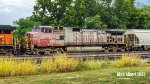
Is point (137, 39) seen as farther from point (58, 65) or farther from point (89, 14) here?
point (58, 65)

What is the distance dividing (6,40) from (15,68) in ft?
52.3

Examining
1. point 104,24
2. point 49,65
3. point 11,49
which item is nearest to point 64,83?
point 49,65

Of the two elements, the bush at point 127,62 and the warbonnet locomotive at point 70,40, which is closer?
the bush at point 127,62

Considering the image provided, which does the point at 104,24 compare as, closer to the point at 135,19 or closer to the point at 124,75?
the point at 135,19

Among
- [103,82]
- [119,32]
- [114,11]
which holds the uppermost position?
[114,11]

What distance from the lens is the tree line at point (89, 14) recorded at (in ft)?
168

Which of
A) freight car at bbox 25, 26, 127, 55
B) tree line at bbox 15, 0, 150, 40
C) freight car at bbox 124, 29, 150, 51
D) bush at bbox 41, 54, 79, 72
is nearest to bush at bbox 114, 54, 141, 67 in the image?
bush at bbox 41, 54, 79, 72

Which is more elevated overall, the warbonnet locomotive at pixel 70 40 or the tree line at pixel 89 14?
the tree line at pixel 89 14

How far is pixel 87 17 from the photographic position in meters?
54.8

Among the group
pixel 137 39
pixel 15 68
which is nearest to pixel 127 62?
pixel 15 68

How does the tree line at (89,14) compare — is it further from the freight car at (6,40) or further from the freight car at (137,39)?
the freight car at (6,40)

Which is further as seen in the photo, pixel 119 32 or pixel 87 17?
pixel 87 17

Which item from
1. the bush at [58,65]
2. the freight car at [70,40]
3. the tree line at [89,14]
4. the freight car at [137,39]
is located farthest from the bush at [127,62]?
the tree line at [89,14]

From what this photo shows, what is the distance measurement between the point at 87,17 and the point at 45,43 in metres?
19.5
